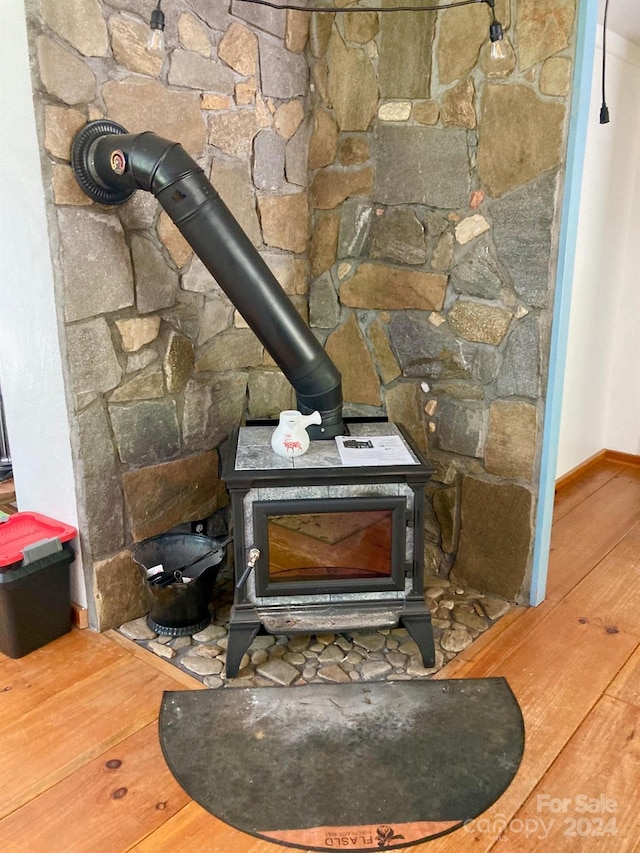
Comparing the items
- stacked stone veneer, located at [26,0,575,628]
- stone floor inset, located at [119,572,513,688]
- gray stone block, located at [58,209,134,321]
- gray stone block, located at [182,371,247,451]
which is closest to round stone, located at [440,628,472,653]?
stone floor inset, located at [119,572,513,688]

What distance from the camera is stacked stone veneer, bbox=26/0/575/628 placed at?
6.55 feet

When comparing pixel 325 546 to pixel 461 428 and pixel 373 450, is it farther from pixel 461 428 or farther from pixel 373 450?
pixel 461 428

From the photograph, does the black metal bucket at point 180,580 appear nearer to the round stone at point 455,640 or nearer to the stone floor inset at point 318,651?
the stone floor inset at point 318,651

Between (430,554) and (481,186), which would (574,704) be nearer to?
(430,554)

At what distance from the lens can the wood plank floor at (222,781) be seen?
1472 millimetres

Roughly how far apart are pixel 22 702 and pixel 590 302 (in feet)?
9.38

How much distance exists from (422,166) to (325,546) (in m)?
1.30

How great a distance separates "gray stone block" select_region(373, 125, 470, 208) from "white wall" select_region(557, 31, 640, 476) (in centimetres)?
103

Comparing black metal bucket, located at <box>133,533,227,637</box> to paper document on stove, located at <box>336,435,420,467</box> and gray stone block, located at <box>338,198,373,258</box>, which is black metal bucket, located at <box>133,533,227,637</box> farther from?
gray stone block, located at <box>338,198,373,258</box>

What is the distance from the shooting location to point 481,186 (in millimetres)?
2205

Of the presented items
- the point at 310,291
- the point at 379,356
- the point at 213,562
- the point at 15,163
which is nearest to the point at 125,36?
the point at 15,163

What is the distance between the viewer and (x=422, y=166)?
231 centimetres

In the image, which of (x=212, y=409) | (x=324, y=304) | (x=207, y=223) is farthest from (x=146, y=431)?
(x=324, y=304)

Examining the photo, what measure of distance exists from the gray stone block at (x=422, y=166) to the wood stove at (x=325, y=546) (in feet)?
2.93
